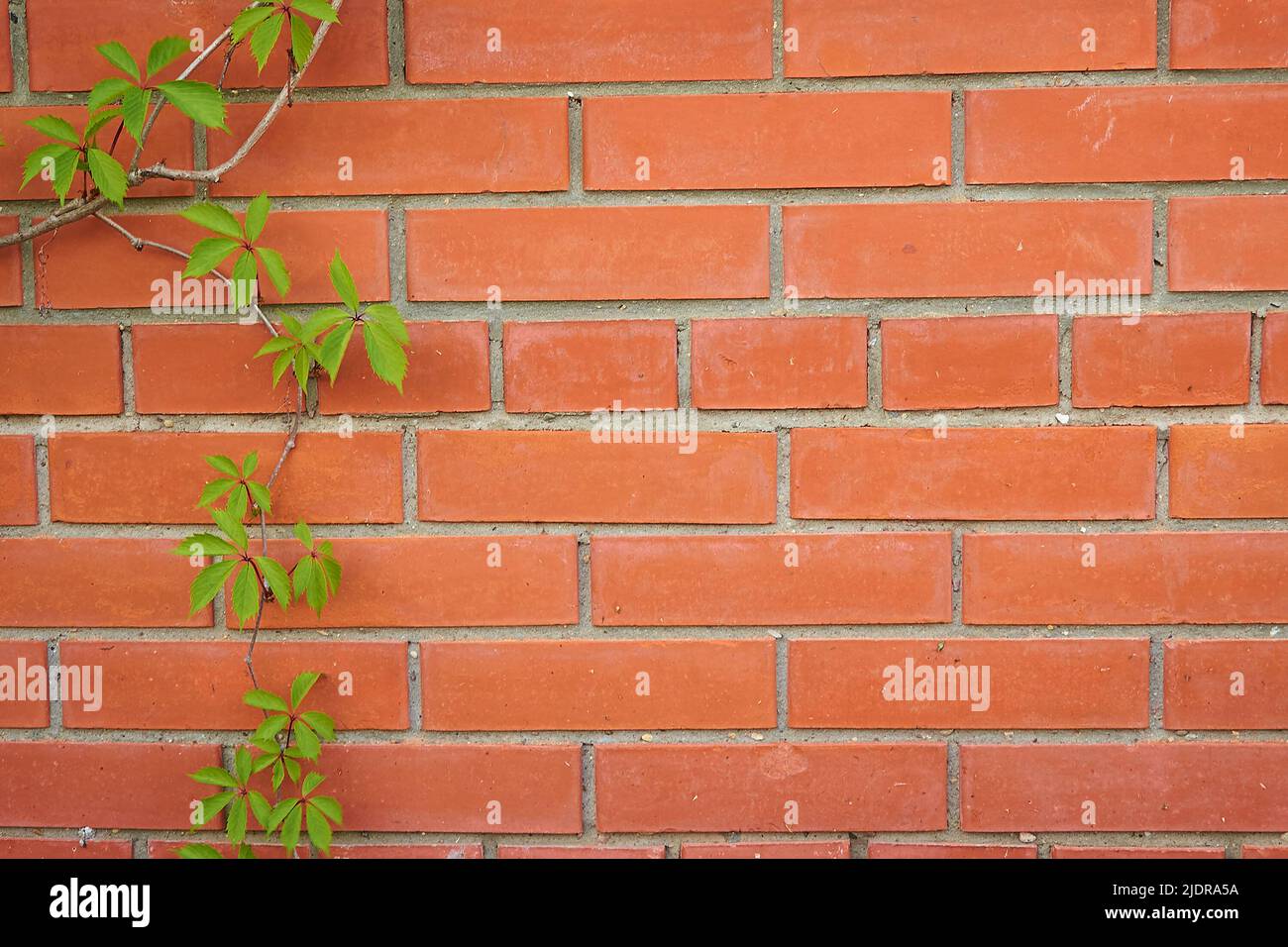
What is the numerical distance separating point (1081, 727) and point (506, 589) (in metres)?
0.74

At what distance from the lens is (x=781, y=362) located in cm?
111

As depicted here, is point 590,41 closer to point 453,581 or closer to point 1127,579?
point 453,581

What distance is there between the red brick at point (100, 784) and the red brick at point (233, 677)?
51 mm

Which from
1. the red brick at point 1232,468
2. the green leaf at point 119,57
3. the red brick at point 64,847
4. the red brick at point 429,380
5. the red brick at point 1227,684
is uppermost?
the green leaf at point 119,57

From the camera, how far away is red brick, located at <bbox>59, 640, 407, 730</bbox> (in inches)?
44.9

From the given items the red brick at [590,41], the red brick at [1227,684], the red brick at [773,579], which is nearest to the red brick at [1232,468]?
the red brick at [1227,684]

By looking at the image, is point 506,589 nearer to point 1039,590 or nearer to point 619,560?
point 619,560

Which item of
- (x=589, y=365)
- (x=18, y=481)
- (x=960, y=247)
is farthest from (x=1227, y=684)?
(x=18, y=481)

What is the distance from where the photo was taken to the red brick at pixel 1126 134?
107 cm

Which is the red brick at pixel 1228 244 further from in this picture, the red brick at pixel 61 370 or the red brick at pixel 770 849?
the red brick at pixel 61 370

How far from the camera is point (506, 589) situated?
3.71 ft

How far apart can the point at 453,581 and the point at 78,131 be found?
2.33 ft
